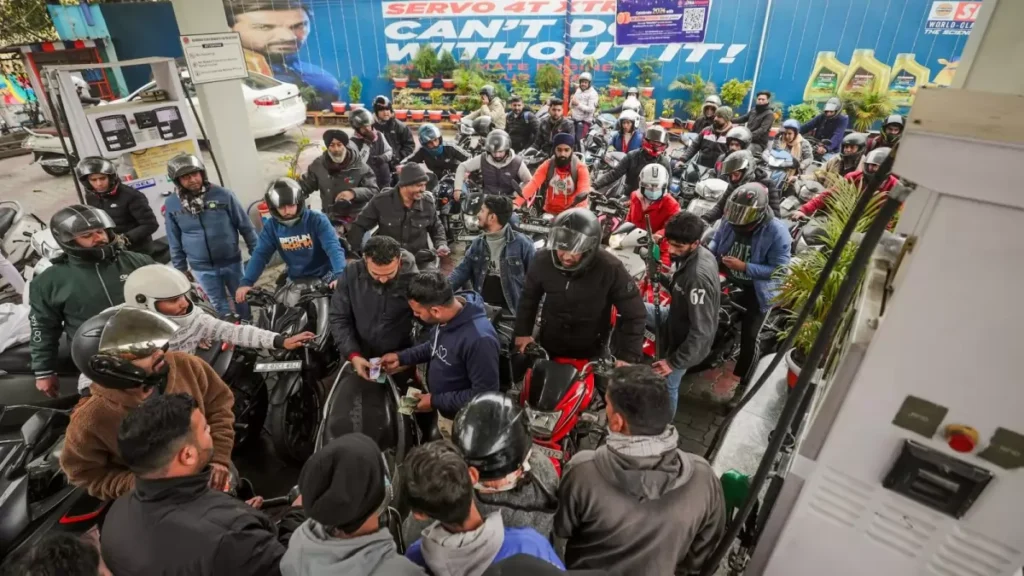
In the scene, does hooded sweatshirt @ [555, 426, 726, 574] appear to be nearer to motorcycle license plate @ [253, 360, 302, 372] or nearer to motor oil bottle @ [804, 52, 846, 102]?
motorcycle license plate @ [253, 360, 302, 372]

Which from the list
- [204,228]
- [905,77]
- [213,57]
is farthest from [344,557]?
[905,77]

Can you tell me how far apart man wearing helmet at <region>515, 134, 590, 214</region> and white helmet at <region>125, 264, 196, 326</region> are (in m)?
3.56

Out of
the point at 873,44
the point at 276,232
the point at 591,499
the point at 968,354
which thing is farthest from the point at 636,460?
the point at 873,44

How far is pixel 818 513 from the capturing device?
70.6 inches

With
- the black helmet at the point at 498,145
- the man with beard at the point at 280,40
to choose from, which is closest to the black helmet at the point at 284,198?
the black helmet at the point at 498,145

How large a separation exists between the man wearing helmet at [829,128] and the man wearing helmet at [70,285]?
424 inches

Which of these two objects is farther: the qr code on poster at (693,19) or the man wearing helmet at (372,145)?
the qr code on poster at (693,19)

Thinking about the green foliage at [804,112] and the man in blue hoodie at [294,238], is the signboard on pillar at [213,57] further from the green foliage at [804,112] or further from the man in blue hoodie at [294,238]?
the green foliage at [804,112]

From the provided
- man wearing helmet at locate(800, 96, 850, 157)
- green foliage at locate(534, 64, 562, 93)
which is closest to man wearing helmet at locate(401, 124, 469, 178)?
man wearing helmet at locate(800, 96, 850, 157)

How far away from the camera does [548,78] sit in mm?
15414

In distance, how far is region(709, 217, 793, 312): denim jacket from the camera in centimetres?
421

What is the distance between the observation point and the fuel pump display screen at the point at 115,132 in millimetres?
6148

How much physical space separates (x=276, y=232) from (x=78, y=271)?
1325 millimetres

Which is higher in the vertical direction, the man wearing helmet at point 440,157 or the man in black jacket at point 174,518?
the man in black jacket at point 174,518
